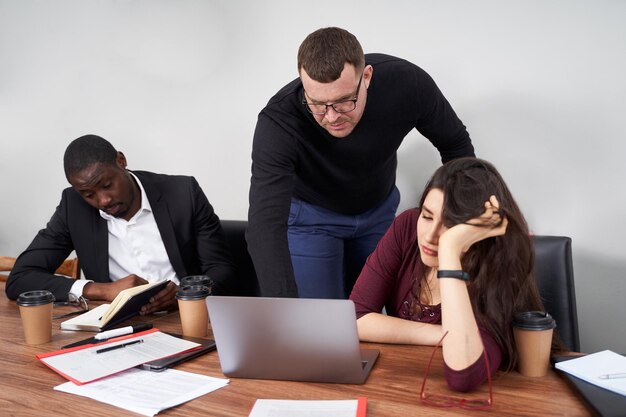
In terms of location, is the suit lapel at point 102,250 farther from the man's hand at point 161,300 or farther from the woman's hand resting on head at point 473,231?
the woman's hand resting on head at point 473,231

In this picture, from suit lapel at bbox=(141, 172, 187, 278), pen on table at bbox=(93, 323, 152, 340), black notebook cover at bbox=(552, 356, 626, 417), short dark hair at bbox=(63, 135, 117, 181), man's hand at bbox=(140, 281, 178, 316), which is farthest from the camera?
suit lapel at bbox=(141, 172, 187, 278)

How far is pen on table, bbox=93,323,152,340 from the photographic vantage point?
139 centimetres

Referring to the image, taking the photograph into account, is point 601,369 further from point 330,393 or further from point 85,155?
point 85,155

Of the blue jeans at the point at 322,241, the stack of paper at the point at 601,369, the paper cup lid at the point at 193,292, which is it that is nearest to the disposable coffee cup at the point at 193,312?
the paper cup lid at the point at 193,292

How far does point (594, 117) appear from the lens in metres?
2.14

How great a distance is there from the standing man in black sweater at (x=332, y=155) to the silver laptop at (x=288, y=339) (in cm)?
42

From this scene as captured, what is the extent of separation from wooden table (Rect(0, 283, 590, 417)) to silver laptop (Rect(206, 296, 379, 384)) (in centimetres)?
2

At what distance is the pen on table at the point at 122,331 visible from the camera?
1.39 metres

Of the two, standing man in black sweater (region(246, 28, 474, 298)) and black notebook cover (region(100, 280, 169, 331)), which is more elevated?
standing man in black sweater (region(246, 28, 474, 298))

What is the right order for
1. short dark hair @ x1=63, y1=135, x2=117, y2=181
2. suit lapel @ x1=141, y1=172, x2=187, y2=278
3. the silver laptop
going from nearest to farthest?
1. the silver laptop
2. short dark hair @ x1=63, y1=135, x2=117, y2=181
3. suit lapel @ x1=141, y1=172, x2=187, y2=278

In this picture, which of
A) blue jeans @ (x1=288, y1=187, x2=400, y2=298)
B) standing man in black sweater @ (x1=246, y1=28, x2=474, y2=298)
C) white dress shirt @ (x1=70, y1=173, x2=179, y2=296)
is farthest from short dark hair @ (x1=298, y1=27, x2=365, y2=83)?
white dress shirt @ (x1=70, y1=173, x2=179, y2=296)

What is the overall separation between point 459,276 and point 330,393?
341mm

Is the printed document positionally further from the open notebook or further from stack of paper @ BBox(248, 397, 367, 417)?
stack of paper @ BBox(248, 397, 367, 417)

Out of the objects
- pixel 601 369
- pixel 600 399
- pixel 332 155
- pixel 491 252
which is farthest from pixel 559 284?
pixel 332 155
